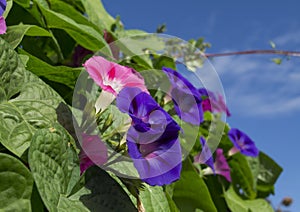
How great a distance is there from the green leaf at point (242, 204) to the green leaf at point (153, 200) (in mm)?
735

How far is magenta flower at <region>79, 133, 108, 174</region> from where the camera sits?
2.32ft

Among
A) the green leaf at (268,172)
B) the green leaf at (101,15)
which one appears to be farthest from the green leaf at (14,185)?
the green leaf at (268,172)

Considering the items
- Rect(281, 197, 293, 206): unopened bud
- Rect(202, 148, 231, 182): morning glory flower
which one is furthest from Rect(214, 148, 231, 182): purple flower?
Rect(281, 197, 293, 206): unopened bud

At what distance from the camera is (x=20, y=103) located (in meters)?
0.70

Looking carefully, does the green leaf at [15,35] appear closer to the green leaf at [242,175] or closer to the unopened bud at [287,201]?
the green leaf at [242,175]

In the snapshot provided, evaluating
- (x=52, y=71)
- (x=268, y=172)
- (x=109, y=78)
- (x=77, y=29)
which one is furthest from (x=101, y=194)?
(x=268, y=172)

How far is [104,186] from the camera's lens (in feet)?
2.19

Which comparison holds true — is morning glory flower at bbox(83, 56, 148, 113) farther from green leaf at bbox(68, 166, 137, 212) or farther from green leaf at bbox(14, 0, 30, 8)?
green leaf at bbox(14, 0, 30, 8)

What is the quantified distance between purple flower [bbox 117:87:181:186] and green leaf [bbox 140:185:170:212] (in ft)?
0.27

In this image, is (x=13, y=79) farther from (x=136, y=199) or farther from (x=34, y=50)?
(x=34, y=50)

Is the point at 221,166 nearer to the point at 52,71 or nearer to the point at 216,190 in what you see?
the point at 216,190

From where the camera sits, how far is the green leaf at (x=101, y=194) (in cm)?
64

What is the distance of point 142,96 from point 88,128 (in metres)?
0.10

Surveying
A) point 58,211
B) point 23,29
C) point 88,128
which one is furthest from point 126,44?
point 58,211
